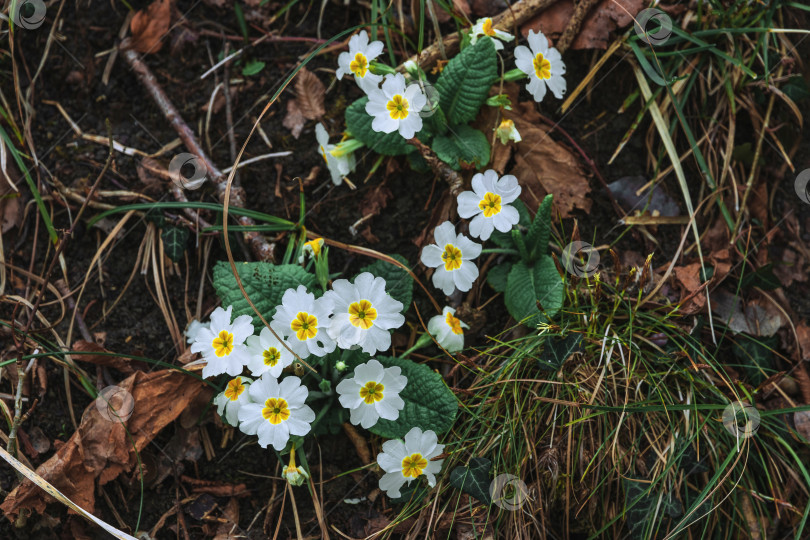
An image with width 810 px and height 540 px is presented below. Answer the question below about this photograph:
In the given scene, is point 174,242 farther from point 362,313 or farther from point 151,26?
point 151,26

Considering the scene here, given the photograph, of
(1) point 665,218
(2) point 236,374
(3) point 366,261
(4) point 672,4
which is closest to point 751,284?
(1) point 665,218

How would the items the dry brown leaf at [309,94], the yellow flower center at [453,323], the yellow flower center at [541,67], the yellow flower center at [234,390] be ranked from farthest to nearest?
the dry brown leaf at [309,94] → the yellow flower center at [541,67] → the yellow flower center at [453,323] → the yellow flower center at [234,390]

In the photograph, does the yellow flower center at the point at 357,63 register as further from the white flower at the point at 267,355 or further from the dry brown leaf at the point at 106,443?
the dry brown leaf at the point at 106,443

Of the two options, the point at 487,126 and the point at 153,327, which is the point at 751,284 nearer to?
the point at 487,126

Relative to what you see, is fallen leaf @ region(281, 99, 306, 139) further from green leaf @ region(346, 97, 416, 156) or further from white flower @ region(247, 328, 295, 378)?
white flower @ region(247, 328, 295, 378)

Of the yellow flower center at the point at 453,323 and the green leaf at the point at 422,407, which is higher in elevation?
the yellow flower center at the point at 453,323

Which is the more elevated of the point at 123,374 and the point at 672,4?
the point at 672,4

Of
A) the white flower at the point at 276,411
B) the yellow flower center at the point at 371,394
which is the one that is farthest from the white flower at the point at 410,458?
the white flower at the point at 276,411
